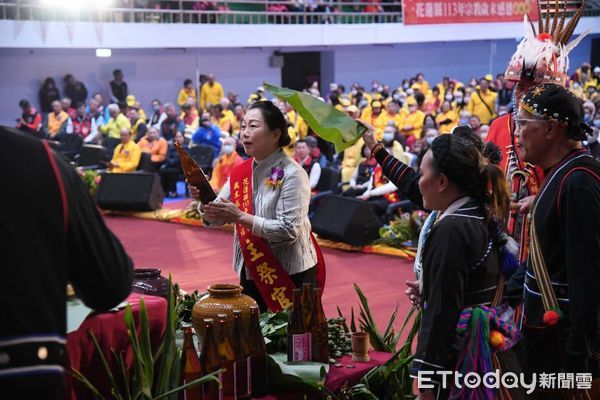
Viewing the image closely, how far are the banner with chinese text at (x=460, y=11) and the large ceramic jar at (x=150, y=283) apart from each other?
1355cm

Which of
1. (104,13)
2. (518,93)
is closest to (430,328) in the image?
(518,93)

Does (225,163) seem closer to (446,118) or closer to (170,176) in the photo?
(170,176)

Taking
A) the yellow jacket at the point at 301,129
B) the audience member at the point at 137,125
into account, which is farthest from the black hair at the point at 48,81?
the yellow jacket at the point at 301,129

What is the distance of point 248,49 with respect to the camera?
70.6 ft

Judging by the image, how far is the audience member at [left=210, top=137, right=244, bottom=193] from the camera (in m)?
10.7

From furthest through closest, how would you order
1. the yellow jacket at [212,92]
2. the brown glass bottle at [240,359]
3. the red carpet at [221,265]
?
the yellow jacket at [212,92]
the red carpet at [221,265]
the brown glass bottle at [240,359]

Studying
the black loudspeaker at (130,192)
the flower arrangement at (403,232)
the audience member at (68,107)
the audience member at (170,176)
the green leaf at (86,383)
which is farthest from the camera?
the audience member at (68,107)

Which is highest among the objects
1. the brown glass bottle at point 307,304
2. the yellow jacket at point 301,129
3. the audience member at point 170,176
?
the brown glass bottle at point 307,304

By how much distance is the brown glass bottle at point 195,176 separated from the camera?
3482 mm

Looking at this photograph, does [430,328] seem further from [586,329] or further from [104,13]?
[104,13]

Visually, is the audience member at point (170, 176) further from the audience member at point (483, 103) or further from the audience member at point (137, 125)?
the audience member at point (483, 103)

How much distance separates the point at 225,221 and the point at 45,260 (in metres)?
2.14

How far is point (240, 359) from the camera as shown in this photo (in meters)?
2.62

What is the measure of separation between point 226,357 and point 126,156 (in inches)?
387
